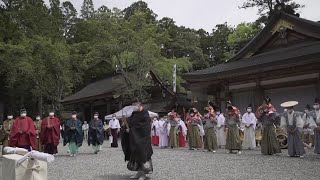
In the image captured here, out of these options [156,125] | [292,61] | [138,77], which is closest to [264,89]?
[292,61]

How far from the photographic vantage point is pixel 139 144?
8102 millimetres

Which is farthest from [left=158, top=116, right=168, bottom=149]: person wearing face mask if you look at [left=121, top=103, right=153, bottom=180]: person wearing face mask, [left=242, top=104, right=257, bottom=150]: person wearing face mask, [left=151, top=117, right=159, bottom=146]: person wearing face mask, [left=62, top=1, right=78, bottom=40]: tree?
[left=62, top=1, right=78, bottom=40]: tree

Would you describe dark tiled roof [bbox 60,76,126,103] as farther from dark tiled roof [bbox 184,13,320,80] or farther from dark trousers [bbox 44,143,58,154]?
dark trousers [bbox 44,143,58,154]

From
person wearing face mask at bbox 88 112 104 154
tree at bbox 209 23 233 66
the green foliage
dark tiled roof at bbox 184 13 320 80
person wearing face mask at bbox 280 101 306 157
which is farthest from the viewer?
tree at bbox 209 23 233 66

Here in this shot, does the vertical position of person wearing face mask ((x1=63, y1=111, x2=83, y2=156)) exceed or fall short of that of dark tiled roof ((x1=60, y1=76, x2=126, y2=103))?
it falls short

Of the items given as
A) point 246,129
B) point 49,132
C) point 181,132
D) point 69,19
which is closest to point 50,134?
point 49,132

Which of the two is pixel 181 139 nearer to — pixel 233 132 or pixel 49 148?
pixel 233 132

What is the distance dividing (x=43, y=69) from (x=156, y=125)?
14.8m

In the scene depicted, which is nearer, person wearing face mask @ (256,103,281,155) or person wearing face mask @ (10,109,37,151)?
person wearing face mask @ (10,109,37,151)

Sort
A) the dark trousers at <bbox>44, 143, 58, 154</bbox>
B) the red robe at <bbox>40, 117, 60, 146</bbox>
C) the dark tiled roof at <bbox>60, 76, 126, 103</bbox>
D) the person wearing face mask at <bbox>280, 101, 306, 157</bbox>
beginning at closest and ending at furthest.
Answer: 1. the person wearing face mask at <bbox>280, 101, 306, 157</bbox>
2. the red robe at <bbox>40, 117, 60, 146</bbox>
3. the dark trousers at <bbox>44, 143, 58, 154</bbox>
4. the dark tiled roof at <bbox>60, 76, 126, 103</bbox>

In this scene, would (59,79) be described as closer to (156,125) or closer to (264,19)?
(156,125)

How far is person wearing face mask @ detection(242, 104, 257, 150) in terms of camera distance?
14.8m

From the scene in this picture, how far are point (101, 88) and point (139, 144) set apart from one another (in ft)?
89.5

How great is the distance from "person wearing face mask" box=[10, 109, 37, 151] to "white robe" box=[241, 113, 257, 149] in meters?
7.81
